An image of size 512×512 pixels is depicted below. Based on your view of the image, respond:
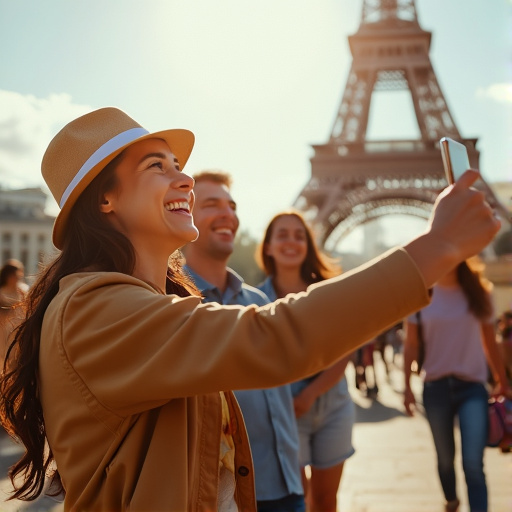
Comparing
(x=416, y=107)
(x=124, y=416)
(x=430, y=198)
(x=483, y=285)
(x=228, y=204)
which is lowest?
(x=124, y=416)

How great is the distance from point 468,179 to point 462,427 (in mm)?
3044

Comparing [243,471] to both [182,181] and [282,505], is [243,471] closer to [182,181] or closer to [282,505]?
[182,181]

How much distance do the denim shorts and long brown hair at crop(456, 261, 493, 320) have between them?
1027 mm

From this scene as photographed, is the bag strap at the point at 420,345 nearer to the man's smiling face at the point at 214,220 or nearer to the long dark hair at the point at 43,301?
the man's smiling face at the point at 214,220

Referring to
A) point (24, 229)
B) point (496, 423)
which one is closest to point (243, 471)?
point (496, 423)

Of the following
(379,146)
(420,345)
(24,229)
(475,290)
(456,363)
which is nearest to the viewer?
(456,363)

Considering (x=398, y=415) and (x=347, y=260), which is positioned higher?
(x=347, y=260)

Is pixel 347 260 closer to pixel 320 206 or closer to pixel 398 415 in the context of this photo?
pixel 320 206

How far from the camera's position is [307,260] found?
433 cm

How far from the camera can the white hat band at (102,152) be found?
5.35ft

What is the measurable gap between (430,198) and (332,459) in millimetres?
29352

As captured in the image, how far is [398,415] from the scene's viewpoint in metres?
9.08

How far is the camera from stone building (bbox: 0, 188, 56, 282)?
187 ft

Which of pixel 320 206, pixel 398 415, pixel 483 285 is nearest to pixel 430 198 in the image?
pixel 320 206
